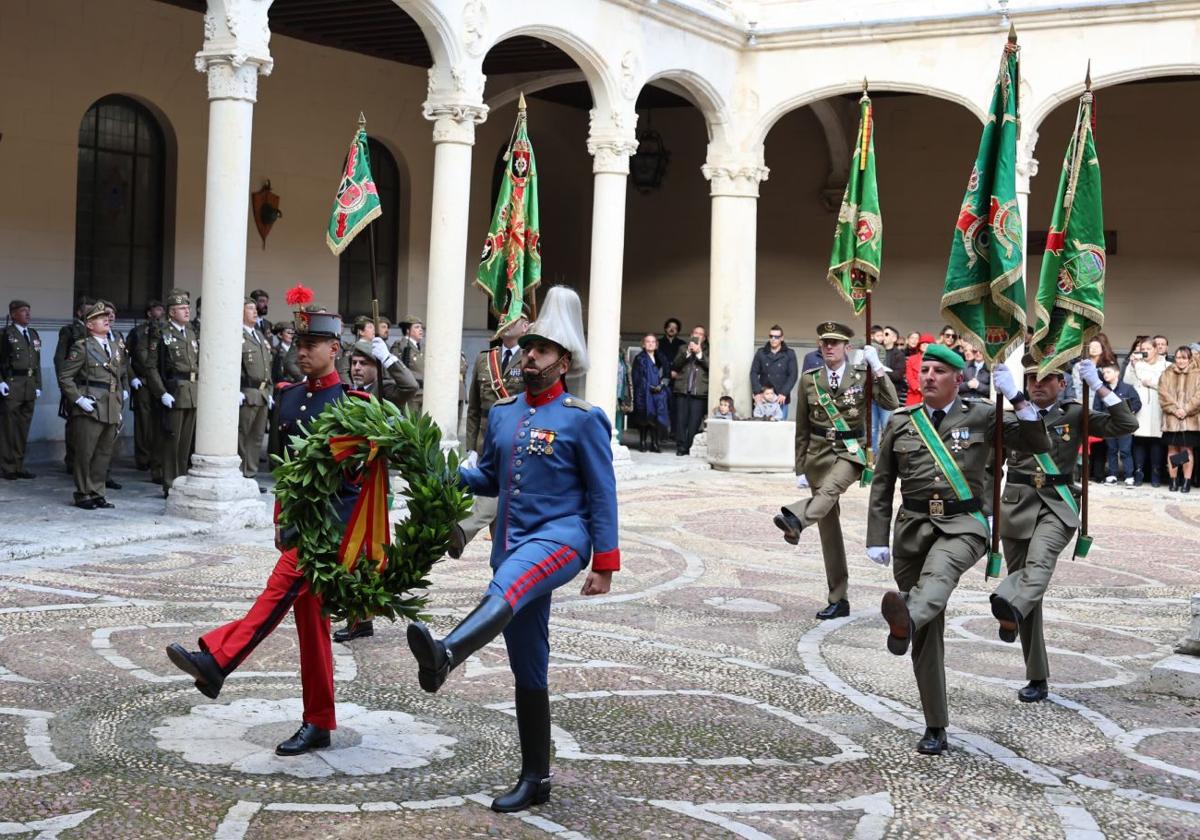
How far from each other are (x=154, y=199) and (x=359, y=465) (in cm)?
1185

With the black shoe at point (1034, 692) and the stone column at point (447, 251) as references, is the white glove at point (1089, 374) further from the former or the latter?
the stone column at point (447, 251)

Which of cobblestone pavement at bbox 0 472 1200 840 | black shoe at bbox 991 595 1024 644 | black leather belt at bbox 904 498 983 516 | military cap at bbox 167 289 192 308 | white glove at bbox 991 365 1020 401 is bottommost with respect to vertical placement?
cobblestone pavement at bbox 0 472 1200 840

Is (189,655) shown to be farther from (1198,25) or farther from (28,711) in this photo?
(1198,25)

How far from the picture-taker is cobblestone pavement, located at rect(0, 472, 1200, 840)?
4.89 metres

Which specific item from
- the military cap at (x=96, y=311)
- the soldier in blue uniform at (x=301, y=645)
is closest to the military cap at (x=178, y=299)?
the military cap at (x=96, y=311)

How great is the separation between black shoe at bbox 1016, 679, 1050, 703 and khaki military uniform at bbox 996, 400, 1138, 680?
4cm

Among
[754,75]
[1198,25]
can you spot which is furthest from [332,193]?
[1198,25]

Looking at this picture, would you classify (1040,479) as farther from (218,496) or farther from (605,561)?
(218,496)

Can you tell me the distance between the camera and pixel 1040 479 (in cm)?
697

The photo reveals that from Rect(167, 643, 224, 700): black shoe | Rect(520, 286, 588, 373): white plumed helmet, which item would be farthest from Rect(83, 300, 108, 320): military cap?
Rect(520, 286, 588, 373): white plumed helmet

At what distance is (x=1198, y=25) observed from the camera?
15.5 m

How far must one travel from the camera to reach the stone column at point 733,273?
1770 cm

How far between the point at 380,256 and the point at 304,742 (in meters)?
14.6

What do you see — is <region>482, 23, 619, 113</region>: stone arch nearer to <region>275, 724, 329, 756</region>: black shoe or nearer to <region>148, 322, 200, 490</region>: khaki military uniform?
<region>148, 322, 200, 490</region>: khaki military uniform
